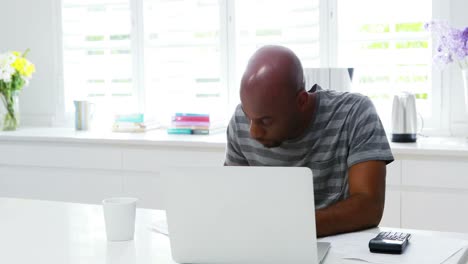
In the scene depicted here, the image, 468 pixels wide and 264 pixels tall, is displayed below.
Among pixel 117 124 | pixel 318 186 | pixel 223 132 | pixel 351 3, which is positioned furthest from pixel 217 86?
pixel 318 186

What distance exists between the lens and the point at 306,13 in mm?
3703

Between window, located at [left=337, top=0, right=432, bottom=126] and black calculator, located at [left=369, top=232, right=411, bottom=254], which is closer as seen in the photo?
black calculator, located at [left=369, top=232, right=411, bottom=254]

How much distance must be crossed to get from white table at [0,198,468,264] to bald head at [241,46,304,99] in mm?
410

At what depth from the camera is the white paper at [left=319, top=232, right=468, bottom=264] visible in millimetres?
1415

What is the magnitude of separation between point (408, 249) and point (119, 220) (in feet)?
2.12

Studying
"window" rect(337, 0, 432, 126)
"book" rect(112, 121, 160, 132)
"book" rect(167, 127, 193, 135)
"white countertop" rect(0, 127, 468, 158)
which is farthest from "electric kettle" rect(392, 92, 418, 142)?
"book" rect(112, 121, 160, 132)

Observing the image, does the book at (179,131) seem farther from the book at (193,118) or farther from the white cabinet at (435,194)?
the white cabinet at (435,194)

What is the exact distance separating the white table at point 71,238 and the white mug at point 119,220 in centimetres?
2

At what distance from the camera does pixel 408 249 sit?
1488 millimetres

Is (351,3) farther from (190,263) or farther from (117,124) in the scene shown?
(190,263)

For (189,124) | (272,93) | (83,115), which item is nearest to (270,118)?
(272,93)

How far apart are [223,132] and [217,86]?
0.99 feet

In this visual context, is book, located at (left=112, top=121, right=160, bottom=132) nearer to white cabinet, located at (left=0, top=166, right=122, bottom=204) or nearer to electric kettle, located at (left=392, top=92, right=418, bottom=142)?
white cabinet, located at (left=0, top=166, right=122, bottom=204)

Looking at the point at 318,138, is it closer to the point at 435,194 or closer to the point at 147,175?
the point at 435,194
